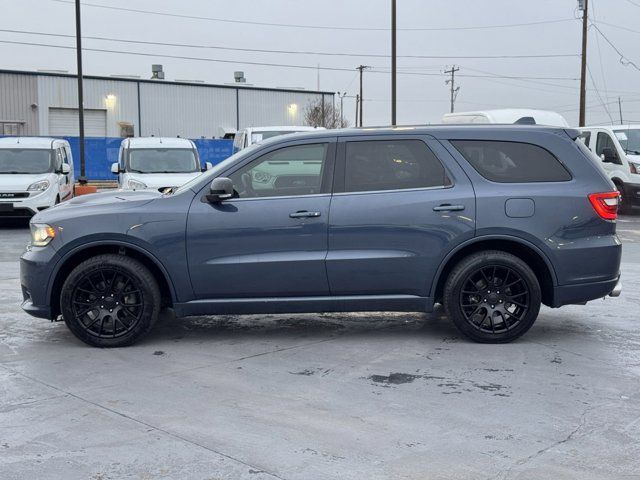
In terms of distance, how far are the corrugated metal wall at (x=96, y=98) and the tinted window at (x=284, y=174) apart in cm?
5030

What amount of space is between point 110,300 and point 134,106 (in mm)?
52079

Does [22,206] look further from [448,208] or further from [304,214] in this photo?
[448,208]

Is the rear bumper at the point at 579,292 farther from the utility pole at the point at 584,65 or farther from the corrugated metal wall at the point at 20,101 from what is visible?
the corrugated metal wall at the point at 20,101

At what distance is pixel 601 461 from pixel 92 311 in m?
4.06

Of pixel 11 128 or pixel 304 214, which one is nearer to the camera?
pixel 304 214

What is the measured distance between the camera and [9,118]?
5278cm

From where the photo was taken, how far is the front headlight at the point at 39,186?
15905 mm

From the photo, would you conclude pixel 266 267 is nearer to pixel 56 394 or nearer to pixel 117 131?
pixel 56 394

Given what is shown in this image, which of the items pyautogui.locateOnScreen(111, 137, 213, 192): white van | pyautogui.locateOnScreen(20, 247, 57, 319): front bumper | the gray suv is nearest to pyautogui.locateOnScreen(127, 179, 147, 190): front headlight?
pyautogui.locateOnScreen(111, 137, 213, 192): white van

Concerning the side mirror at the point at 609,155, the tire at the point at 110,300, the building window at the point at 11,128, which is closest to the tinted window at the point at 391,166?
the tire at the point at 110,300

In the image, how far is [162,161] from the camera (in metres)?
16.8

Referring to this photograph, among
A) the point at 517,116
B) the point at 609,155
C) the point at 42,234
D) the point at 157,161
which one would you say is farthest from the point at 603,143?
the point at 42,234

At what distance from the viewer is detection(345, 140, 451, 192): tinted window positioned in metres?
6.52

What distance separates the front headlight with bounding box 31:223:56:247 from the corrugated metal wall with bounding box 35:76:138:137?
49.9m
